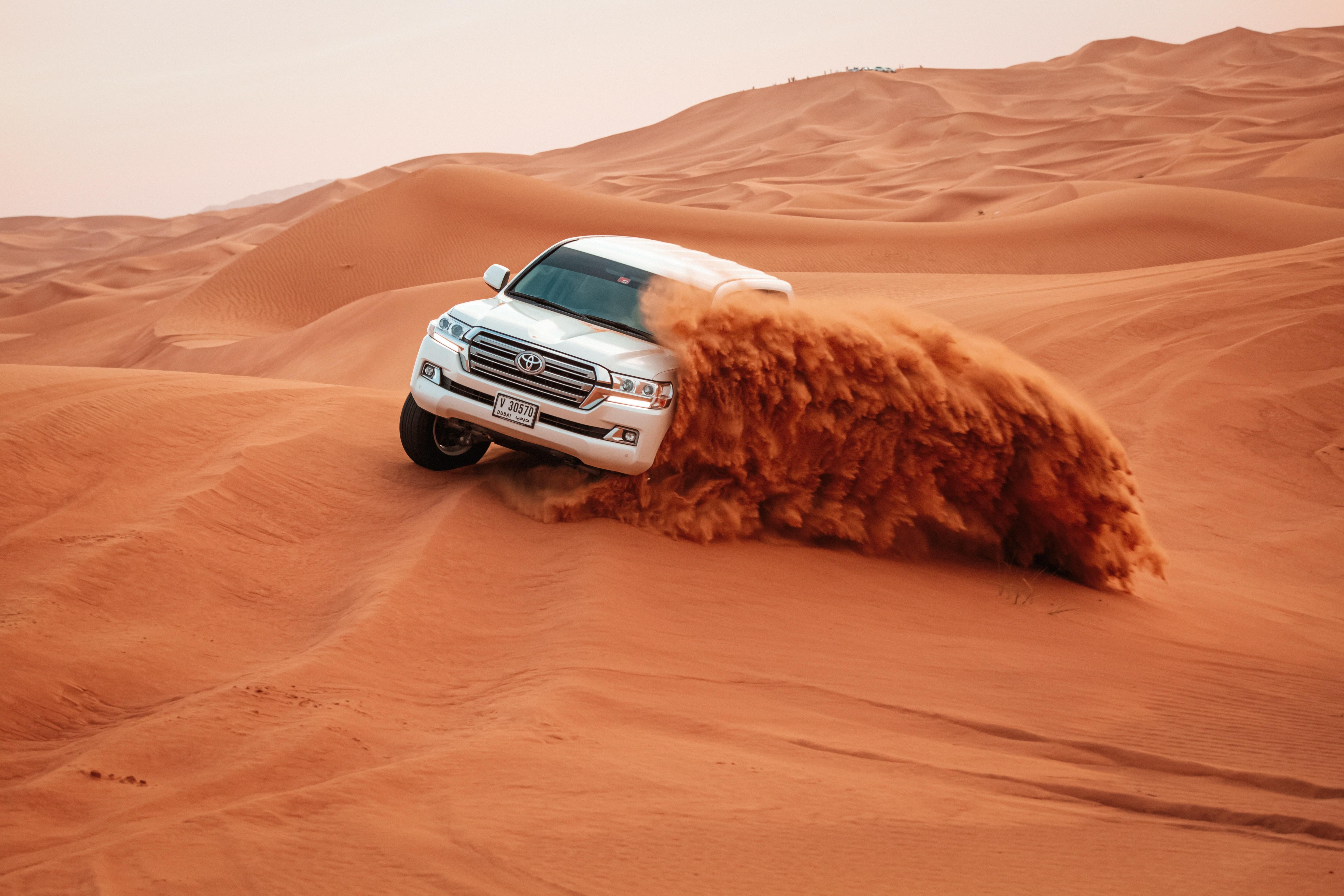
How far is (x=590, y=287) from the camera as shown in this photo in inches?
308

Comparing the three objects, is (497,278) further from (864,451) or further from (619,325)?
(864,451)

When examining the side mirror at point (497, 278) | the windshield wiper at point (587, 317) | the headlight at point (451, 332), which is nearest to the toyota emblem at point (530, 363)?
the headlight at point (451, 332)

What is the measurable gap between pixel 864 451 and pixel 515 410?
232 centimetres

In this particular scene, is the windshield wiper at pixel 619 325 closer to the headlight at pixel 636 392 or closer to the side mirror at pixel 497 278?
the headlight at pixel 636 392

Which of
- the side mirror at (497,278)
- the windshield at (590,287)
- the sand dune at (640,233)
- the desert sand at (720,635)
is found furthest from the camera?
the sand dune at (640,233)

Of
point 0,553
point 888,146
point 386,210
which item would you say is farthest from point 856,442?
point 888,146

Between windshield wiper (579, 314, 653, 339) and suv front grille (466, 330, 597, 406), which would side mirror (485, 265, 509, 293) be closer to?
windshield wiper (579, 314, 653, 339)

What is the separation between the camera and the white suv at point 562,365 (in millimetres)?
6730

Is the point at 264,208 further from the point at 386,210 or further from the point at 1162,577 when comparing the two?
the point at 1162,577

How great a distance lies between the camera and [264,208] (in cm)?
7431

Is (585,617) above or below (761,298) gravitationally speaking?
below

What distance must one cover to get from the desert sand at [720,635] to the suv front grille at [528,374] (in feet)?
2.34

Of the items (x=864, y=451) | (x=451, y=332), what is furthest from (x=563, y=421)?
(x=864, y=451)

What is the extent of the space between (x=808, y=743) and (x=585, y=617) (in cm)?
149
